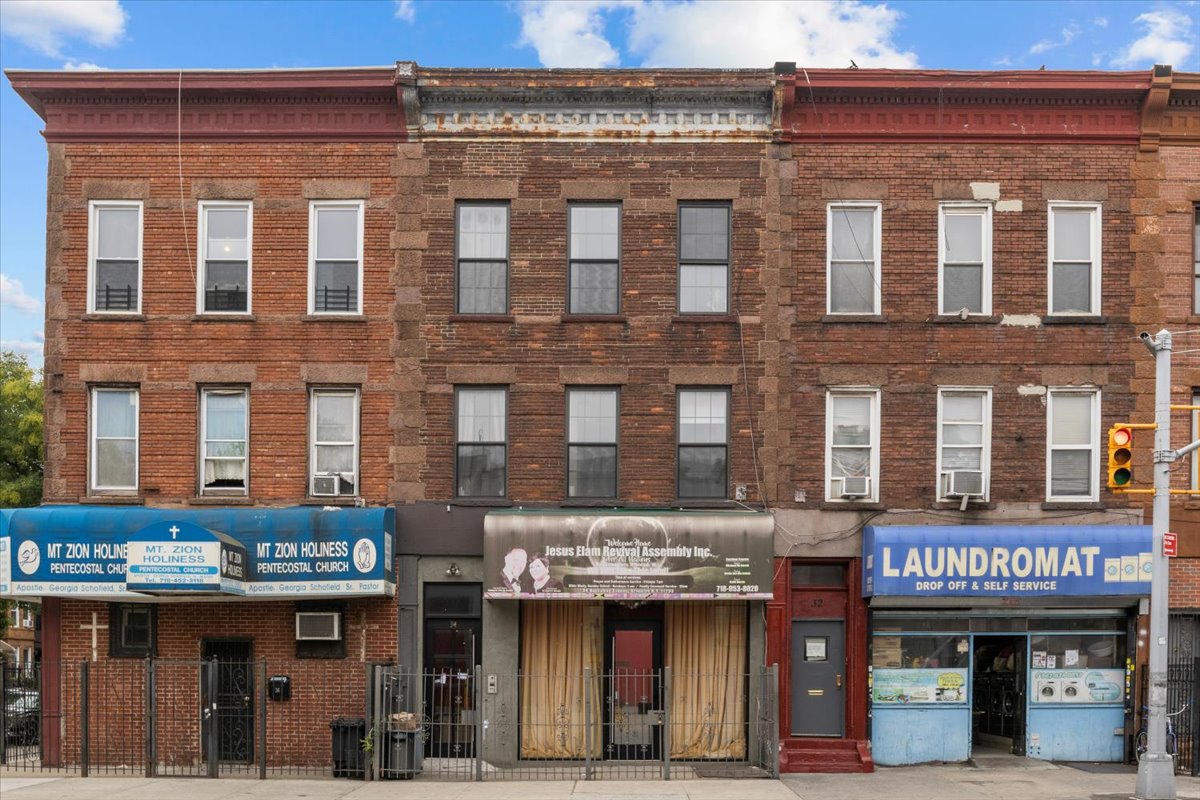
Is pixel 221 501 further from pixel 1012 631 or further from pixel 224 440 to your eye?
pixel 1012 631

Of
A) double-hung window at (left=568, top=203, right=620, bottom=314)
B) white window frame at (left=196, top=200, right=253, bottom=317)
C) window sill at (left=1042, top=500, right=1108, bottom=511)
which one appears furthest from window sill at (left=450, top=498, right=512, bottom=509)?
window sill at (left=1042, top=500, right=1108, bottom=511)

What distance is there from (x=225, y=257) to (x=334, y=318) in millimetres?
2223

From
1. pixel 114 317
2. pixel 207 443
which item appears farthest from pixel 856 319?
pixel 114 317

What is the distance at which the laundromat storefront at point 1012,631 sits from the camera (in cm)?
1938

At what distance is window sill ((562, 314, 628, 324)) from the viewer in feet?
66.2

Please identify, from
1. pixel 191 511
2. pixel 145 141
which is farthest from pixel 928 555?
pixel 145 141

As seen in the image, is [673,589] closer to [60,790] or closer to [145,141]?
[60,790]

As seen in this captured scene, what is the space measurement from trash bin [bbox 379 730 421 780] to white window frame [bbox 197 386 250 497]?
16.4 ft

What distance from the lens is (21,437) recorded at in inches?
1441

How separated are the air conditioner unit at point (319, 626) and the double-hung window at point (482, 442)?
2.92 metres

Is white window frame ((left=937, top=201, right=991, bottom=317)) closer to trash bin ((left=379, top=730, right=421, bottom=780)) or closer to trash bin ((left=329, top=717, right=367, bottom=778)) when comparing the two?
trash bin ((left=379, top=730, right=421, bottom=780))

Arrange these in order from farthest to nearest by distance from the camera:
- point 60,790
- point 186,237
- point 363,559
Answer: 1. point 186,237
2. point 363,559
3. point 60,790

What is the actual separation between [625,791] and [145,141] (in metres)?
13.4

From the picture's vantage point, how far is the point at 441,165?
67.2ft
